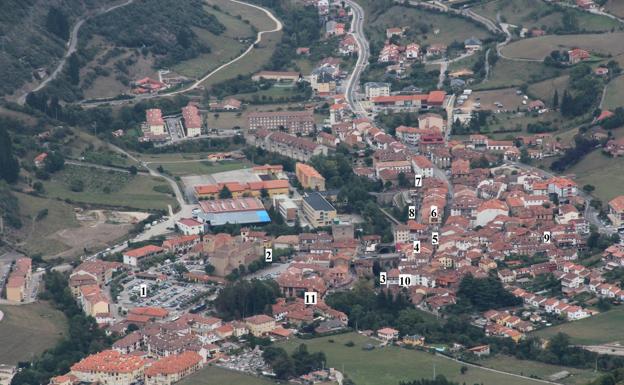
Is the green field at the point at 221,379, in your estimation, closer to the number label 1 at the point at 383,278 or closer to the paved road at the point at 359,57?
the number label 1 at the point at 383,278

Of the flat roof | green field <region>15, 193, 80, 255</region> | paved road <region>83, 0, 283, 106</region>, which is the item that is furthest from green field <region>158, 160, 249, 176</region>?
paved road <region>83, 0, 283, 106</region>

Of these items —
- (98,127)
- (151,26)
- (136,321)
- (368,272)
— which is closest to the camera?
(136,321)

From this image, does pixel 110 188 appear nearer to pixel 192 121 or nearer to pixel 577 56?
pixel 192 121

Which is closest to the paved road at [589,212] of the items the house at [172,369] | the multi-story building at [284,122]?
the multi-story building at [284,122]

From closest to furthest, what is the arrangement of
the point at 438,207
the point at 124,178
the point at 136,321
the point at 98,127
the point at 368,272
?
the point at 136,321 < the point at 368,272 < the point at 438,207 < the point at 124,178 < the point at 98,127

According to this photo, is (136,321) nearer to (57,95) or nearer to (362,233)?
(362,233)

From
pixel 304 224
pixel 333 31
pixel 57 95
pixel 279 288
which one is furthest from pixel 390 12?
pixel 279 288
